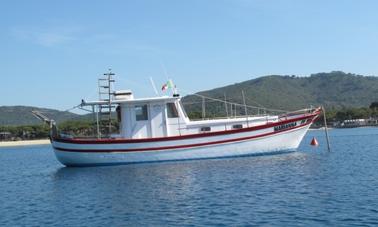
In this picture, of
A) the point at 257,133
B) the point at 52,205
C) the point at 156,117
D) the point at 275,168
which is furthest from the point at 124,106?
the point at 52,205

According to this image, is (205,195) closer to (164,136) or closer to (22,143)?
(164,136)

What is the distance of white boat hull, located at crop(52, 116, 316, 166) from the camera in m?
33.8

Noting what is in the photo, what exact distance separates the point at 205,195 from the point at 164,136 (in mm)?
14336

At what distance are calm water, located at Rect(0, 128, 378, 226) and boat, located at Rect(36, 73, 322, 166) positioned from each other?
215cm

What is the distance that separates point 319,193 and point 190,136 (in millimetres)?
15185

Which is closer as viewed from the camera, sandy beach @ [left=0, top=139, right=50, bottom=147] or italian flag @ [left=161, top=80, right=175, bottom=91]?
italian flag @ [left=161, top=80, right=175, bottom=91]

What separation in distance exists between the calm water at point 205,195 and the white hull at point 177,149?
6.52 ft

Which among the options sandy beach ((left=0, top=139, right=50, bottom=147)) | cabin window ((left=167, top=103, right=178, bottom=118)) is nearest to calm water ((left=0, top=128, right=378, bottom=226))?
cabin window ((left=167, top=103, right=178, bottom=118))

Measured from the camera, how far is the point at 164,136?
34500 millimetres

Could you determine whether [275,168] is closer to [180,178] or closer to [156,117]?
[180,178]

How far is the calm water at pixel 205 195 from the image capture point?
16.4 meters

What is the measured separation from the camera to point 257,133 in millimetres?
34625

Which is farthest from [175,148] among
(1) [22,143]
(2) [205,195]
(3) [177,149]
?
(1) [22,143]

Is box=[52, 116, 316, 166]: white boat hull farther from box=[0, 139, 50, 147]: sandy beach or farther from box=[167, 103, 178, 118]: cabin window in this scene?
box=[0, 139, 50, 147]: sandy beach
